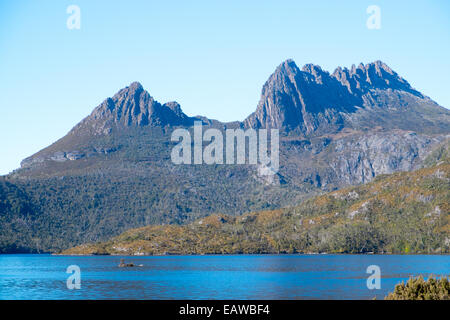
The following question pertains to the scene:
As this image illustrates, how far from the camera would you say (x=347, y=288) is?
441 ft
